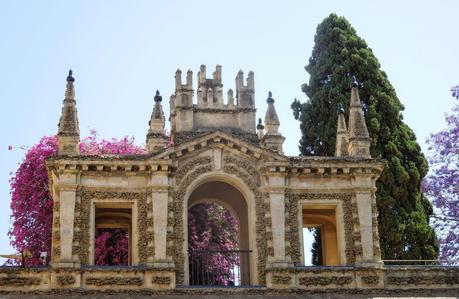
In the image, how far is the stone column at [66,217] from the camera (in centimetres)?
2931

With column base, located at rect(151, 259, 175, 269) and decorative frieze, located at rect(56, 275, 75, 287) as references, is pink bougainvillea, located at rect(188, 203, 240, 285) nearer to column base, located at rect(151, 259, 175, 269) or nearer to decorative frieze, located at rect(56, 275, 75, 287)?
column base, located at rect(151, 259, 175, 269)

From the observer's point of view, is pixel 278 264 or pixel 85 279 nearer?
pixel 85 279

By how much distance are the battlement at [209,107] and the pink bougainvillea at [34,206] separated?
1053 cm

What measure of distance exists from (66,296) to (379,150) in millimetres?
17994

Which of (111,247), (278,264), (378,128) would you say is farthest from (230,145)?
(111,247)

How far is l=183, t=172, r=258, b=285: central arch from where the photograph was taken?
30.9m

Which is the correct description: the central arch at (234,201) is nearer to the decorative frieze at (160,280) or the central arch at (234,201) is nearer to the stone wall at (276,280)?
the decorative frieze at (160,280)

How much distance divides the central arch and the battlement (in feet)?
7.50

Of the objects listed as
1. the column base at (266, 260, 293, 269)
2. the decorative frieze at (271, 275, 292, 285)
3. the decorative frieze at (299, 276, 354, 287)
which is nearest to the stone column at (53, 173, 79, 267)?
the column base at (266, 260, 293, 269)

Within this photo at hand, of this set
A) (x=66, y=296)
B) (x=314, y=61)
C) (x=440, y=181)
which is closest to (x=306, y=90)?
(x=314, y=61)

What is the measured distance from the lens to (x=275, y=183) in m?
31.4

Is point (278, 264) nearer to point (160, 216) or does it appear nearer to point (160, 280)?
point (160, 280)

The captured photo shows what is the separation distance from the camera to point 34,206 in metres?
43.3

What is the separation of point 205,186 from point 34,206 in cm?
1347
